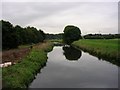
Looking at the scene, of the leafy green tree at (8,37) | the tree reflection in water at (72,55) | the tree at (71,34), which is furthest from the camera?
the tree at (71,34)

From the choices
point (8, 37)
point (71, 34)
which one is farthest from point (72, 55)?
point (71, 34)

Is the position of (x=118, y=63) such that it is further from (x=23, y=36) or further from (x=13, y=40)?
(x=23, y=36)

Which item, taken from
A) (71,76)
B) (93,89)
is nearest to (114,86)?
(93,89)

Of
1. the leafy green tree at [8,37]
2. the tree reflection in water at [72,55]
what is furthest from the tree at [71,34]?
the leafy green tree at [8,37]

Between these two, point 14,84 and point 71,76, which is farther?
point 71,76

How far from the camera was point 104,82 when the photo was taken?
59.7 ft

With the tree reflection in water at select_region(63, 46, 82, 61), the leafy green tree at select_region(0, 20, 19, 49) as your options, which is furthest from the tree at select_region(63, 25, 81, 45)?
the leafy green tree at select_region(0, 20, 19, 49)

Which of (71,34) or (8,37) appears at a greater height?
(8,37)

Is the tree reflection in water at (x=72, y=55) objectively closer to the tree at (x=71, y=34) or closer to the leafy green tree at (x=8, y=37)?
the leafy green tree at (x=8, y=37)

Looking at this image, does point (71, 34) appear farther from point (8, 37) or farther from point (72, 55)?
point (8, 37)

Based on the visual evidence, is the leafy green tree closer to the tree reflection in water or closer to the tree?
the tree reflection in water

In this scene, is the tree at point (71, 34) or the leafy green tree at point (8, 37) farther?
the tree at point (71, 34)

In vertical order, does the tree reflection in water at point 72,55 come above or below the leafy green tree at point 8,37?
below

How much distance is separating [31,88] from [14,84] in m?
2.17
